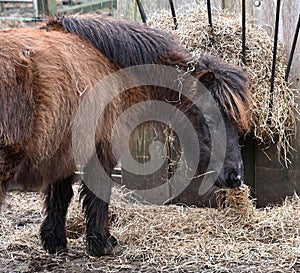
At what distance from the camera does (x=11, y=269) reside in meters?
4.32

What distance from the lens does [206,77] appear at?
4.30m

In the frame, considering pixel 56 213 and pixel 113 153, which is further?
pixel 56 213

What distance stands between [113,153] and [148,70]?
609 millimetres

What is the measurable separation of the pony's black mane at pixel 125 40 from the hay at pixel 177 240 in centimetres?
126

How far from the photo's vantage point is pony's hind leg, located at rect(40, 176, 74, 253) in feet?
15.2

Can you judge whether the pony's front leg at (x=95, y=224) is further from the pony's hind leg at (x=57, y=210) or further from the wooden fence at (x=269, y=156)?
the wooden fence at (x=269, y=156)

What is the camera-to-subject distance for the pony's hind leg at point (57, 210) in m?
4.62

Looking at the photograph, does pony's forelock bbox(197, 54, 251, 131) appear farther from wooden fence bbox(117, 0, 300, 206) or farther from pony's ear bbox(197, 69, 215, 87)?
wooden fence bbox(117, 0, 300, 206)

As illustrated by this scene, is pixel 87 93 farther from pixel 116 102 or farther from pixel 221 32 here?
pixel 221 32

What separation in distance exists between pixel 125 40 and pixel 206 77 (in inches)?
23.3

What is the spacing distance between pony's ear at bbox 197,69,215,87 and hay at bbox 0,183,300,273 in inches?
41.2

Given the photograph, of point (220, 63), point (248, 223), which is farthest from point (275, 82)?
point (248, 223)

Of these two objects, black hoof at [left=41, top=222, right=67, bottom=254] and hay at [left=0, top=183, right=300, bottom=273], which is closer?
hay at [left=0, top=183, right=300, bottom=273]

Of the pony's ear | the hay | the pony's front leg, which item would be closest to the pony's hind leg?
the hay
